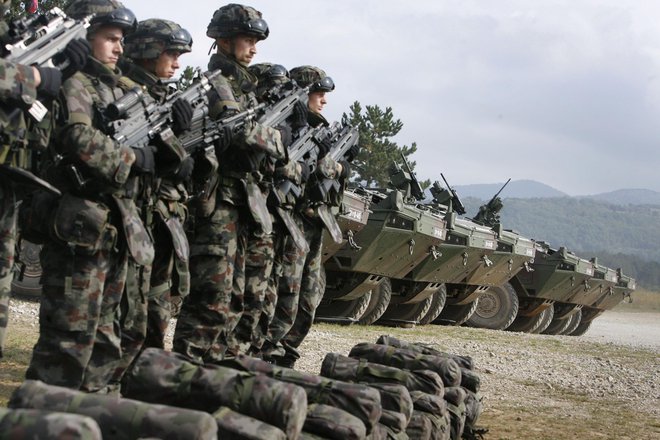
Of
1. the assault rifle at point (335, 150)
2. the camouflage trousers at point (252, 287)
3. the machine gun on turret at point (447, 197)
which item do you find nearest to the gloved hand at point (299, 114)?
the assault rifle at point (335, 150)

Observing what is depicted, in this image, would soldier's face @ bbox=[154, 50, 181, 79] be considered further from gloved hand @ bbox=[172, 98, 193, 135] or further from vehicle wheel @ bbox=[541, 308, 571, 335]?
vehicle wheel @ bbox=[541, 308, 571, 335]

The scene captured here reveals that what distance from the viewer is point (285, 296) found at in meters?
8.16

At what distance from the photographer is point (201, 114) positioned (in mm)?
6605

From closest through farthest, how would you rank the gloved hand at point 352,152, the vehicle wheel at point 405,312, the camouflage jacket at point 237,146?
1. the camouflage jacket at point 237,146
2. the gloved hand at point 352,152
3. the vehicle wheel at point 405,312

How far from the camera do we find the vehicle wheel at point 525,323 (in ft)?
79.7

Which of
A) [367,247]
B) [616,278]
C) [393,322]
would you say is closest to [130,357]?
[367,247]

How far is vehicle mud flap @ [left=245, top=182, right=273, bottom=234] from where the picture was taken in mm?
7012

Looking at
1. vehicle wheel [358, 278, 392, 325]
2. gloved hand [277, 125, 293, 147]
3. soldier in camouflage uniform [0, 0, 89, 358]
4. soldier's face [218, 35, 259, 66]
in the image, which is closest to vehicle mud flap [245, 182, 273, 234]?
gloved hand [277, 125, 293, 147]

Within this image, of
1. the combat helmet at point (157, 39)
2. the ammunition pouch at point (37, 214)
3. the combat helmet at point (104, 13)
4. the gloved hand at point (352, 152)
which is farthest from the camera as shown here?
the gloved hand at point (352, 152)

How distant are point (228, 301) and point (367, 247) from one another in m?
8.65

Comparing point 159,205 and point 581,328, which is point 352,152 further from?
point 581,328

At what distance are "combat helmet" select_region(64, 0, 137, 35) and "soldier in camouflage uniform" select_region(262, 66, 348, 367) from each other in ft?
8.72

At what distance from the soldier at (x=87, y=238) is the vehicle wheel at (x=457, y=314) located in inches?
629

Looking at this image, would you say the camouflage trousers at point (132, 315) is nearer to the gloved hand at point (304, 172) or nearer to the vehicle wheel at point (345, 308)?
the gloved hand at point (304, 172)
